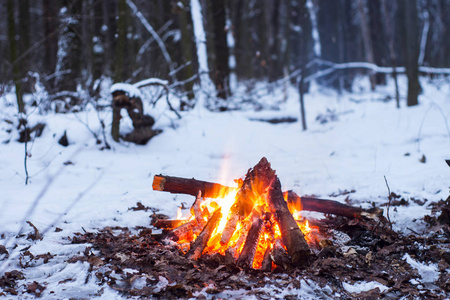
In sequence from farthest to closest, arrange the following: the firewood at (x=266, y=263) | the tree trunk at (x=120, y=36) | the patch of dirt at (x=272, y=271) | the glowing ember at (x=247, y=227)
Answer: the tree trunk at (x=120, y=36), the glowing ember at (x=247, y=227), the firewood at (x=266, y=263), the patch of dirt at (x=272, y=271)

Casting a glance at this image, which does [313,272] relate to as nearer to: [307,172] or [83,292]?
[83,292]

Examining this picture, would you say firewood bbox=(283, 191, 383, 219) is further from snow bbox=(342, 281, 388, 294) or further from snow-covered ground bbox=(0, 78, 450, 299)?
snow bbox=(342, 281, 388, 294)

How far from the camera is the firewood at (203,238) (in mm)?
3189

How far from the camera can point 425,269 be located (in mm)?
3029

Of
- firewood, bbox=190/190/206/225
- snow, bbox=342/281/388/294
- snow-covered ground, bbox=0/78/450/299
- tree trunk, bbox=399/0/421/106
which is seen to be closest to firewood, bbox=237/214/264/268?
snow-covered ground, bbox=0/78/450/299

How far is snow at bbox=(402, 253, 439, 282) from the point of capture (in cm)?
292

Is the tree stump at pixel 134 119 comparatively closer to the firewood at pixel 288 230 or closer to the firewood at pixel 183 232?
the firewood at pixel 183 232

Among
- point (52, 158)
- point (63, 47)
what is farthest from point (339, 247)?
point (63, 47)

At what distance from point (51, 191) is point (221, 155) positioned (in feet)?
12.0

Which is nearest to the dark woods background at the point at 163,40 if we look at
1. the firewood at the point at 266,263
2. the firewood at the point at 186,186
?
the firewood at the point at 186,186

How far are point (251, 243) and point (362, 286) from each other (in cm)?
94

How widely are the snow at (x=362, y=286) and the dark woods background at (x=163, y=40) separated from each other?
20.1 ft

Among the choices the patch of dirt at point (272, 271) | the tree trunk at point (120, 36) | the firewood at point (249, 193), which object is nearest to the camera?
the patch of dirt at point (272, 271)

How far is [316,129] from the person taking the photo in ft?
32.7
